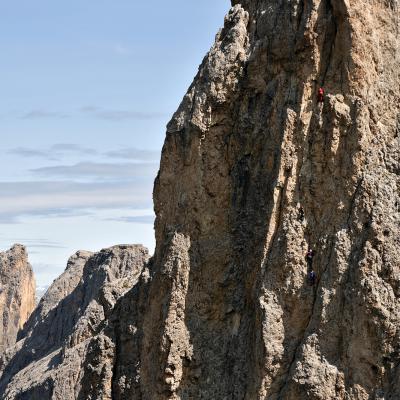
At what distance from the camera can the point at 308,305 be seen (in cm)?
3134

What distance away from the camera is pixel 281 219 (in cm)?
3209

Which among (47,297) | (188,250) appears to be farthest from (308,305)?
(47,297)

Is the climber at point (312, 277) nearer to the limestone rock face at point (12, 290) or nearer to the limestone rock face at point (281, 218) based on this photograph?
the limestone rock face at point (281, 218)

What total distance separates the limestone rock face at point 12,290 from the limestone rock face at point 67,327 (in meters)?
13.7

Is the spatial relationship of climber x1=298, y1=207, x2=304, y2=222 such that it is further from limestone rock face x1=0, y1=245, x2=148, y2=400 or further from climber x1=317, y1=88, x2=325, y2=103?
limestone rock face x1=0, y1=245, x2=148, y2=400

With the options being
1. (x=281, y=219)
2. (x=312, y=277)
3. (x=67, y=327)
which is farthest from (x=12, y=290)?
(x=312, y=277)

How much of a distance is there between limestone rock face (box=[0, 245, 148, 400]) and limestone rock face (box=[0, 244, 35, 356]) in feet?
45.0

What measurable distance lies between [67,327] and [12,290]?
3907 cm

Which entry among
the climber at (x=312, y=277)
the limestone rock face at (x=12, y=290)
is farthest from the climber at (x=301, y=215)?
the limestone rock face at (x=12, y=290)

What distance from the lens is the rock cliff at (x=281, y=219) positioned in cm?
3030

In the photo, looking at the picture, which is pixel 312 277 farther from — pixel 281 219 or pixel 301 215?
pixel 281 219

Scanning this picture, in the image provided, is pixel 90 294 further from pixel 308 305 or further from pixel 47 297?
pixel 308 305

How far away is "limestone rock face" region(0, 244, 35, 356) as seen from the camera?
436 feet

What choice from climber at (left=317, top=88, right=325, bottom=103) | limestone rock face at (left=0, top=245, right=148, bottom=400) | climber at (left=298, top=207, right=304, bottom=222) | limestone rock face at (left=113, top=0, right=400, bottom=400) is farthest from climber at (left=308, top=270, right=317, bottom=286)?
limestone rock face at (left=0, top=245, right=148, bottom=400)
